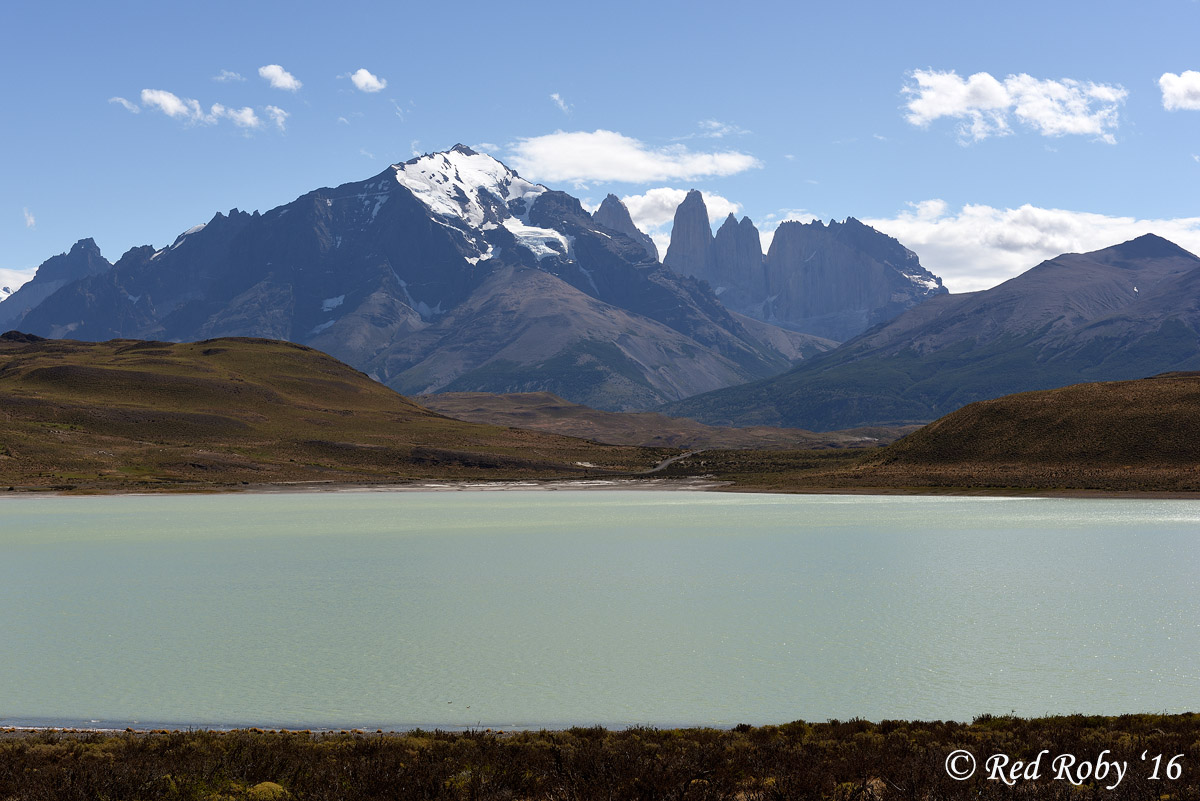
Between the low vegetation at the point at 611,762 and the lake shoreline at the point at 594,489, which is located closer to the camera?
the low vegetation at the point at 611,762

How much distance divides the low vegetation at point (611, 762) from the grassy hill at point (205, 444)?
109m

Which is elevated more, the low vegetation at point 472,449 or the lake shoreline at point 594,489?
the low vegetation at point 472,449

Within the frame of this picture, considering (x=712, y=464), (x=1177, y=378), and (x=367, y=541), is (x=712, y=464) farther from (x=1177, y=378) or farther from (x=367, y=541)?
(x=367, y=541)

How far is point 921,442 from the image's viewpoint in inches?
5413

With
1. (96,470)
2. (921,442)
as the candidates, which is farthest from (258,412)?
(921,442)

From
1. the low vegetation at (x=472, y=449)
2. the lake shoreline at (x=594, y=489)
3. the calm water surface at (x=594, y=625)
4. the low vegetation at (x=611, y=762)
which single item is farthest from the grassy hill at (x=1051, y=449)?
the low vegetation at (x=611, y=762)

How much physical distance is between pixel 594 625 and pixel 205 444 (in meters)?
141

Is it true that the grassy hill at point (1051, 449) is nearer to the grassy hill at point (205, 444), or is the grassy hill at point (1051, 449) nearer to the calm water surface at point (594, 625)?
the grassy hill at point (205, 444)

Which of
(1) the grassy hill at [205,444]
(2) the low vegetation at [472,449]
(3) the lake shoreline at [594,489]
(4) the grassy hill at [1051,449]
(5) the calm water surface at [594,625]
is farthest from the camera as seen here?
(1) the grassy hill at [205,444]

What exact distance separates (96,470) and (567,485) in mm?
67323

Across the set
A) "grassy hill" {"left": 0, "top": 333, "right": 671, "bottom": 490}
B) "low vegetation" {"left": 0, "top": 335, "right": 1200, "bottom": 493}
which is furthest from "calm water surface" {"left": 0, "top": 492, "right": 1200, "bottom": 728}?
"grassy hill" {"left": 0, "top": 333, "right": 671, "bottom": 490}

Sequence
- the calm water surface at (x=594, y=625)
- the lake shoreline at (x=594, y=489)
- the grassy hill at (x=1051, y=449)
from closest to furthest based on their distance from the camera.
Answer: the calm water surface at (x=594, y=625), the lake shoreline at (x=594, y=489), the grassy hill at (x=1051, y=449)

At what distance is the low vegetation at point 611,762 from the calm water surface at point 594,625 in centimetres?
225

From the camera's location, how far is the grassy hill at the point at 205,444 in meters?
130
